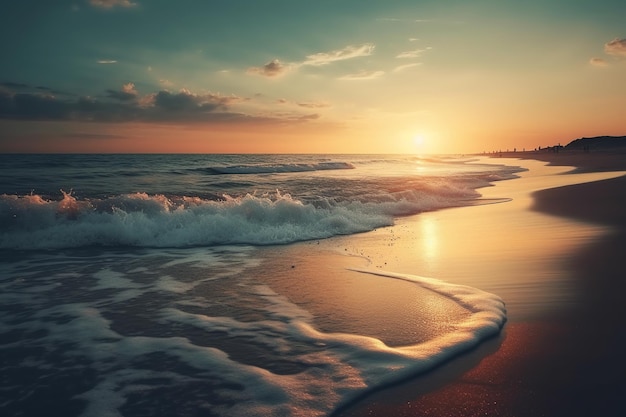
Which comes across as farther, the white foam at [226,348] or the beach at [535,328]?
the white foam at [226,348]

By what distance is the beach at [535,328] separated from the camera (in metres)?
3.14

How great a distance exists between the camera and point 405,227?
12.7m

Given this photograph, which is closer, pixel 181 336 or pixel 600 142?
pixel 181 336

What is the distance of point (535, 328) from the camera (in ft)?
14.7

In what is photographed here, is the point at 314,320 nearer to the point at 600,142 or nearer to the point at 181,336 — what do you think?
the point at 181,336

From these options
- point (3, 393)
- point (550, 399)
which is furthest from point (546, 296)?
point (3, 393)

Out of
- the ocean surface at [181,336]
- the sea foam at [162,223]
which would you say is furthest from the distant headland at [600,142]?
the ocean surface at [181,336]

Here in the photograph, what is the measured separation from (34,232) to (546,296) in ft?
42.3

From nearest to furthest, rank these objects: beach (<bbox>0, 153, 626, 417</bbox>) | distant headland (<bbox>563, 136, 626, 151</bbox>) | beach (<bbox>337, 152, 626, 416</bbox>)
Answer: beach (<bbox>337, 152, 626, 416</bbox>), beach (<bbox>0, 153, 626, 417</bbox>), distant headland (<bbox>563, 136, 626, 151</bbox>)

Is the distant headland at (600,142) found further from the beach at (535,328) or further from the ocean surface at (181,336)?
the ocean surface at (181,336)

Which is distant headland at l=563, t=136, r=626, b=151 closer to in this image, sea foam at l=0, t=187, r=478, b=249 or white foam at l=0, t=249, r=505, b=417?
sea foam at l=0, t=187, r=478, b=249

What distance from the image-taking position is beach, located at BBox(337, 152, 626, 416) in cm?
314

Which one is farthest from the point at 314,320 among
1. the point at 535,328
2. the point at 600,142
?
the point at 600,142

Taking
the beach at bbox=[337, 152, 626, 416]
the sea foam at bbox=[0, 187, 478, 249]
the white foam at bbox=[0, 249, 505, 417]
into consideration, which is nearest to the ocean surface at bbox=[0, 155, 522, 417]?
the white foam at bbox=[0, 249, 505, 417]
